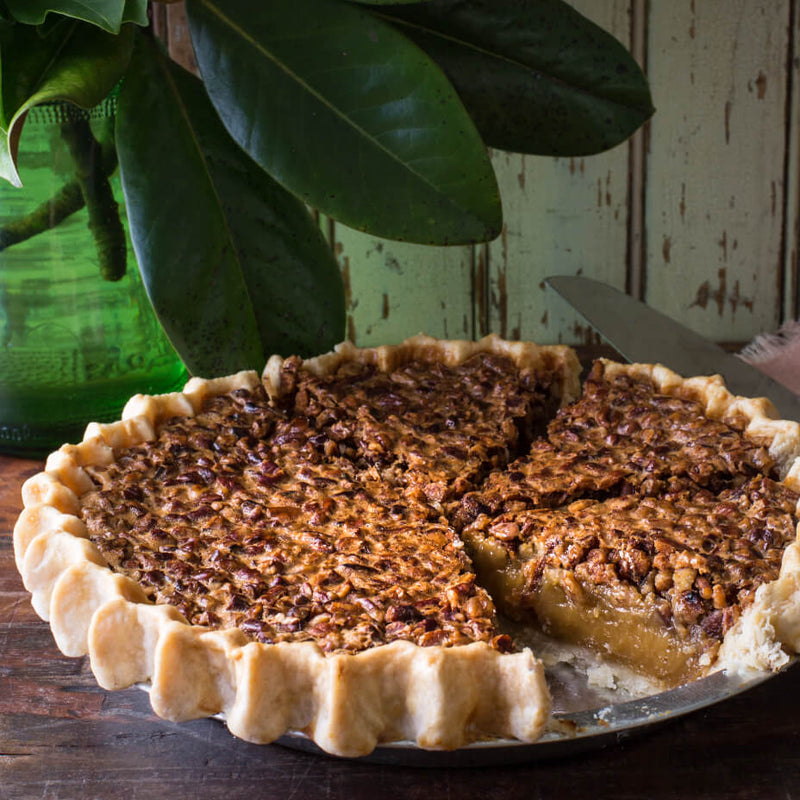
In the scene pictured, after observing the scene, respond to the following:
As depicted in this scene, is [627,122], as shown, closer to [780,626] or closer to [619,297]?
[619,297]

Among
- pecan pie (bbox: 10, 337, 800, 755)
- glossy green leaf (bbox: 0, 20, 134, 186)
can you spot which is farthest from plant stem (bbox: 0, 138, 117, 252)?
pecan pie (bbox: 10, 337, 800, 755)

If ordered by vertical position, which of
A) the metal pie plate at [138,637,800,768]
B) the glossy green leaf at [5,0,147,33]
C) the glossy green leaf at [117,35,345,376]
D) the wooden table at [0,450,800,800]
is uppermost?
the glossy green leaf at [5,0,147,33]

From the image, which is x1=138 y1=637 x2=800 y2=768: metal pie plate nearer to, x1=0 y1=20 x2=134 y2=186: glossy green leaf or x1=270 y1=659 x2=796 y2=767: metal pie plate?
x1=270 y1=659 x2=796 y2=767: metal pie plate

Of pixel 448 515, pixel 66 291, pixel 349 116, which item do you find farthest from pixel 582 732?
pixel 66 291

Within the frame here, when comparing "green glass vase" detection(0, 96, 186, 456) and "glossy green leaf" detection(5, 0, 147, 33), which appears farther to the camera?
"green glass vase" detection(0, 96, 186, 456)

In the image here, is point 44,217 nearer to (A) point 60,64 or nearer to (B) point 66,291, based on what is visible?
(B) point 66,291

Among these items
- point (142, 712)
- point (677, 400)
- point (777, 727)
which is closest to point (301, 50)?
point (677, 400)
